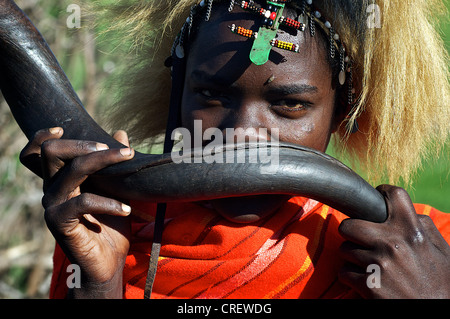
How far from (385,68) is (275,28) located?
0.42 m

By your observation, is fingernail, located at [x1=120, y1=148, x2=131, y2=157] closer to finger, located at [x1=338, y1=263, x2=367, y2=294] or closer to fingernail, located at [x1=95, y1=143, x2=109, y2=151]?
fingernail, located at [x1=95, y1=143, x2=109, y2=151]

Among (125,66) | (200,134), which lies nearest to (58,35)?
(125,66)

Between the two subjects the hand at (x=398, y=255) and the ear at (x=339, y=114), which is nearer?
the hand at (x=398, y=255)

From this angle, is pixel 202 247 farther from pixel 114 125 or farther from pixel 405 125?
pixel 114 125

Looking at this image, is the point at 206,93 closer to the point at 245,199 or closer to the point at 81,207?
the point at 245,199

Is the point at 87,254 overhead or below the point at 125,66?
below

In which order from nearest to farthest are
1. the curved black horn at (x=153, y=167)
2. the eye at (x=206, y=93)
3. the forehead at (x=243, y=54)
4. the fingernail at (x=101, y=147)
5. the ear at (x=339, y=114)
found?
the curved black horn at (x=153, y=167)
the fingernail at (x=101, y=147)
the forehead at (x=243, y=54)
the eye at (x=206, y=93)
the ear at (x=339, y=114)

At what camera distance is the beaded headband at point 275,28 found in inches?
73.0

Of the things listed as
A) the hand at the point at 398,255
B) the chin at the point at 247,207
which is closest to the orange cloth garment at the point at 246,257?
the chin at the point at 247,207

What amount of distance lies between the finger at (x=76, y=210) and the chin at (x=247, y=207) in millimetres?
341

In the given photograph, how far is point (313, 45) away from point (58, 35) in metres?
2.36

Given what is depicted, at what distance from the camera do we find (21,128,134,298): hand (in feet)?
5.31

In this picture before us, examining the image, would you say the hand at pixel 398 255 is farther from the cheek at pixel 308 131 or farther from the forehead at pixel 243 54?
the forehead at pixel 243 54

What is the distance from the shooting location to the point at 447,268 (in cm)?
170
